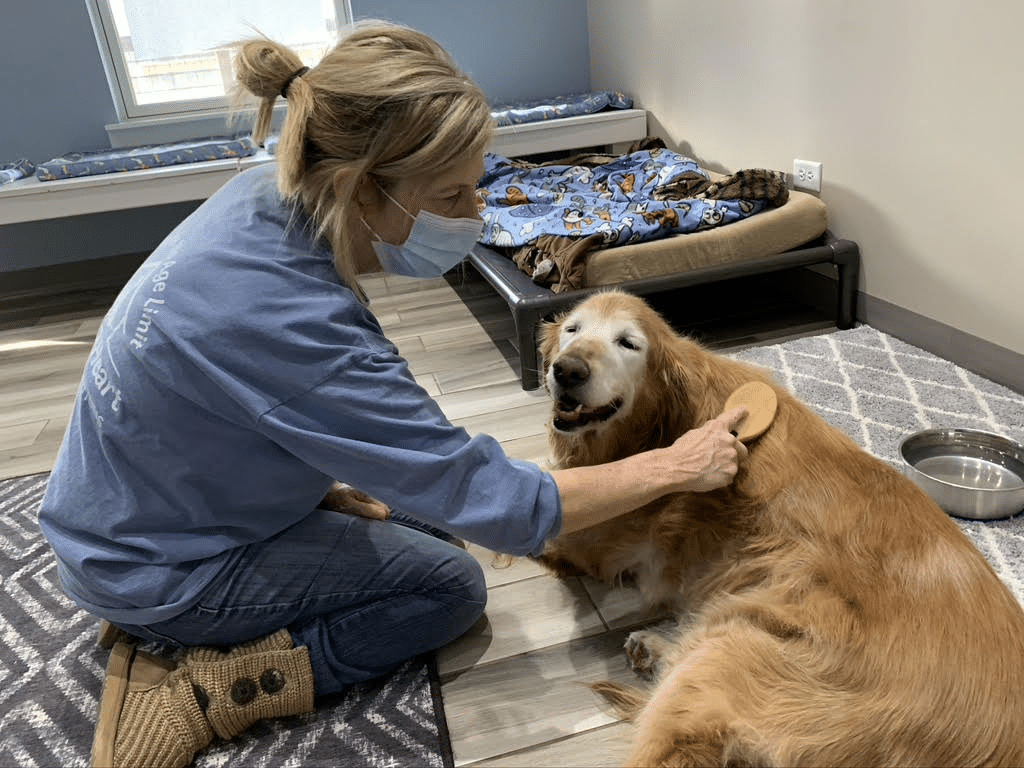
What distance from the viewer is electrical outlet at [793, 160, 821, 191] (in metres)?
3.01

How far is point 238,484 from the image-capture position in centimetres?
125

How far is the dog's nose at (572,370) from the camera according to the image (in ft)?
4.52

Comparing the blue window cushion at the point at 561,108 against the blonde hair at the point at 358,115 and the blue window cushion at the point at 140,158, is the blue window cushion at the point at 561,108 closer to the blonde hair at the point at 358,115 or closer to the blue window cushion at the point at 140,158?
the blue window cushion at the point at 140,158

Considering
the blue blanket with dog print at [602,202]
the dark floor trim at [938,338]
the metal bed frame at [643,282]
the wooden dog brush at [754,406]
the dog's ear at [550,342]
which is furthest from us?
the blue blanket with dog print at [602,202]

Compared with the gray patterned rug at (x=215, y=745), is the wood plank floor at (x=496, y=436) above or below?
below

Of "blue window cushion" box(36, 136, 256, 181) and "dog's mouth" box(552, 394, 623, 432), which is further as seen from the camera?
"blue window cushion" box(36, 136, 256, 181)

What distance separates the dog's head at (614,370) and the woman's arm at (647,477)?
0.14 m

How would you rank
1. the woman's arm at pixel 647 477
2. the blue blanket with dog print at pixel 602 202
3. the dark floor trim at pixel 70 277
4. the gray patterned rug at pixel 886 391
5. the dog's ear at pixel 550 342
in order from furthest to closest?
the dark floor trim at pixel 70 277 < the blue blanket with dog print at pixel 602 202 < the gray patterned rug at pixel 886 391 < the dog's ear at pixel 550 342 < the woman's arm at pixel 647 477

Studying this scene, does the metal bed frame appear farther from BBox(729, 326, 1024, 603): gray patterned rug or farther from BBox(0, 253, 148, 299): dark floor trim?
BBox(0, 253, 148, 299): dark floor trim

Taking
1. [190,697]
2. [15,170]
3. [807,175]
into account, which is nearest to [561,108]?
[807,175]

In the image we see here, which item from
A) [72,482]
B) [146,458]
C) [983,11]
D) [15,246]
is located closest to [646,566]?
[146,458]

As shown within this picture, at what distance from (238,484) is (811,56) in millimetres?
2657

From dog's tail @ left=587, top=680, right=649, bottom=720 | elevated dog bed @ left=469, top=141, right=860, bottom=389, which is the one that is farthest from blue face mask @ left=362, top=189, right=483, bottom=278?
elevated dog bed @ left=469, top=141, right=860, bottom=389

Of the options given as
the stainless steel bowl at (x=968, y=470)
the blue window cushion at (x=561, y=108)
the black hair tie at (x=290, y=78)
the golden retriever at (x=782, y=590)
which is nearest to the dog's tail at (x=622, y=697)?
the golden retriever at (x=782, y=590)
